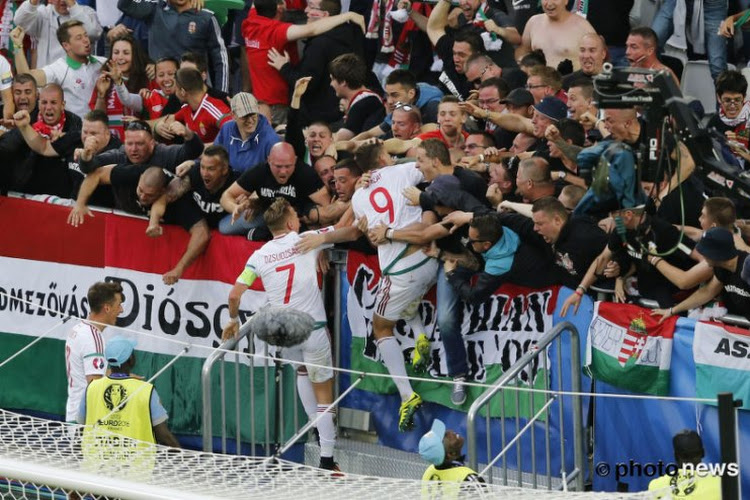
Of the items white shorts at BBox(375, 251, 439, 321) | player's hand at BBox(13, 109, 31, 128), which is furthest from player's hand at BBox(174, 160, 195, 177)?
white shorts at BBox(375, 251, 439, 321)

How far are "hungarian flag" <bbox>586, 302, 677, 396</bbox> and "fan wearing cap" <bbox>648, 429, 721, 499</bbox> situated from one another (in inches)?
50.3

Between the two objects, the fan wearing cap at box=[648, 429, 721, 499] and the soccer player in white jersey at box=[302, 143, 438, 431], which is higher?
the soccer player in white jersey at box=[302, 143, 438, 431]

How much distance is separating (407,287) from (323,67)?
387 centimetres

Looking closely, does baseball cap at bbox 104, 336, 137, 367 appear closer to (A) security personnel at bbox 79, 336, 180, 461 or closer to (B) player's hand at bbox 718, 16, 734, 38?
(A) security personnel at bbox 79, 336, 180, 461

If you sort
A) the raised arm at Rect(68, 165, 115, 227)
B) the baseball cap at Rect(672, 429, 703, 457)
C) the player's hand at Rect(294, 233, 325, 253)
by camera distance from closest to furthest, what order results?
the baseball cap at Rect(672, 429, 703, 457), the player's hand at Rect(294, 233, 325, 253), the raised arm at Rect(68, 165, 115, 227)

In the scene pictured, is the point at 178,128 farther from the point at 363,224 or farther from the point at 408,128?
the point at 363,224

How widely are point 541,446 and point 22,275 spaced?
6.17m

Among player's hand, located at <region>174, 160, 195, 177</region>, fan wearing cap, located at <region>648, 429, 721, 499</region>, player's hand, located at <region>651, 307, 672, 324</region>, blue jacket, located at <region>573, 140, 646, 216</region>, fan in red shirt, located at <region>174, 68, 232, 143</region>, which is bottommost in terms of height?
fan wearing cap, located at <region>648, 429, 721, 499</region>

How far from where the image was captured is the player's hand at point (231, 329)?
13602mm

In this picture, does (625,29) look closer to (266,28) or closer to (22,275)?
(266,28)

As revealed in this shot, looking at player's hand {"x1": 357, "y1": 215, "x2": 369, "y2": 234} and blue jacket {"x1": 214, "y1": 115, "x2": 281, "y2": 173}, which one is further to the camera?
blue jacket {"x1": 214, "y1": 115, "x2": 281, "y2": 173}

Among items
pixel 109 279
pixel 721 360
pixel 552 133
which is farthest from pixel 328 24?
pixel 721 360

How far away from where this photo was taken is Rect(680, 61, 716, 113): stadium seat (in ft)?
51.3

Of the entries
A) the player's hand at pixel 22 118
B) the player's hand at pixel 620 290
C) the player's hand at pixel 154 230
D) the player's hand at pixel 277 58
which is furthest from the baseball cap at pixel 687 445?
the player's hand at pixel 22 118
